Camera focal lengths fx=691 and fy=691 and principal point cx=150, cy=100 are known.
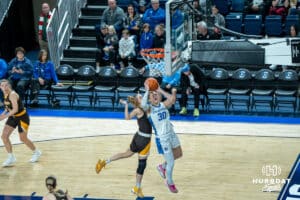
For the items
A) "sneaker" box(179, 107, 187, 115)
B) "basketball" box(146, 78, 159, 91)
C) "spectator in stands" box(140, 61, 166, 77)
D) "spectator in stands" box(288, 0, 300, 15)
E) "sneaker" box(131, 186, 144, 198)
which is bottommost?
"sneaker" box(131, 186, 144, 198)

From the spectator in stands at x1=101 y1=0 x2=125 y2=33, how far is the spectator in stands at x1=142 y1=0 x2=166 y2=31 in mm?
711

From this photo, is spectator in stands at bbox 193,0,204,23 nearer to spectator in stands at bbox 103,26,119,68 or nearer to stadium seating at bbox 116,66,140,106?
stadium seating at bbox 116,66,140,106

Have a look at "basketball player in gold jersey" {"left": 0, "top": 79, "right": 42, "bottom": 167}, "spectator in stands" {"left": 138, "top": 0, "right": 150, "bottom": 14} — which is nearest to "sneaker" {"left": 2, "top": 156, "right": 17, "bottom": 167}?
"basketball player in gold jersey" {"left": 0, "top": 79, "right": 42, "bottom": 167}

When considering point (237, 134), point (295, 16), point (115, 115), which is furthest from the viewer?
point (295, 16)

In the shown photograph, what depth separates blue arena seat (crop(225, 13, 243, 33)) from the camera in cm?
2022

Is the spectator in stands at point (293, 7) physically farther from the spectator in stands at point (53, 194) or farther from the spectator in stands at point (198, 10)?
the spectator in stands at point (53, 194)

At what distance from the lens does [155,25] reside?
787 inches

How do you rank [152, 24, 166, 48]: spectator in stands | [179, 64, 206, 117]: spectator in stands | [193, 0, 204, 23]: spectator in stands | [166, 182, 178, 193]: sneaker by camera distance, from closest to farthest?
1. [166, 182, 178, 193]: sneaker
2. [193, 0, 204, 23]: spectator in stands
3. [179, 64, 206, 117]: spectator in stands
4. [152, 24, 166, 48]: spectator in stands

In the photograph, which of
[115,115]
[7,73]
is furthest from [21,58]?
[115,115]

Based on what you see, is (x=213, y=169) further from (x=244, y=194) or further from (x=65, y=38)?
(x=65, y=38)

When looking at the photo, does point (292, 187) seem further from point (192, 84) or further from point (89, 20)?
point (89, 20)

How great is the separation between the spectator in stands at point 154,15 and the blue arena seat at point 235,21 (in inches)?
76.2

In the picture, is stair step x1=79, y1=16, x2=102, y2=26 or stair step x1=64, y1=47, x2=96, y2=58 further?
stair step x1=79, y1=16, x2=102, y2=26

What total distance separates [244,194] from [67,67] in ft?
27.0
